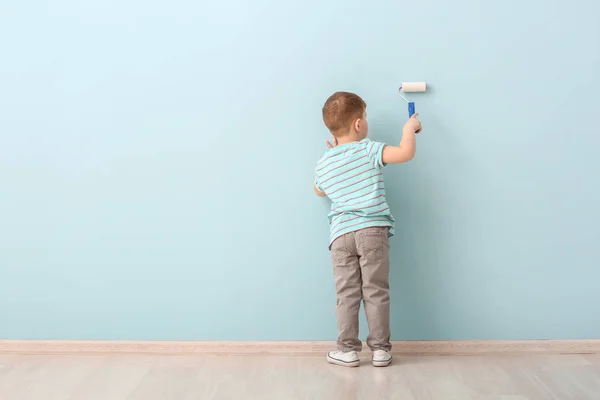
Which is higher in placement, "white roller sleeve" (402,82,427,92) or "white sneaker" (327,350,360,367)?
"white roller sleeve" (402,82,427,92)

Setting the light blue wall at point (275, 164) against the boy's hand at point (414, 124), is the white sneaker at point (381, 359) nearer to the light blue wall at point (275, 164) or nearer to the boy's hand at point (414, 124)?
the light blue wall at point (275, 164)

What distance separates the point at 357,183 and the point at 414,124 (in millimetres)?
234

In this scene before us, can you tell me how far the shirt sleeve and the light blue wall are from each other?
12 cm

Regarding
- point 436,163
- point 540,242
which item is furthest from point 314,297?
point 540,242

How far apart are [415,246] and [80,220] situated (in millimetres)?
1049

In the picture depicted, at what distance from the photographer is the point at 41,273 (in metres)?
2.09

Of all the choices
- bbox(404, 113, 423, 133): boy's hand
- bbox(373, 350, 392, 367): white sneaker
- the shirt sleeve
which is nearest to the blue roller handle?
bbox(404, 113, 423, 133): boy's hand

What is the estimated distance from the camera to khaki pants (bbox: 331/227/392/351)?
75.2 inches

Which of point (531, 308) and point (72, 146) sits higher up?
point (72, 146)

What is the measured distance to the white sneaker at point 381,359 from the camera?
1.89 meters

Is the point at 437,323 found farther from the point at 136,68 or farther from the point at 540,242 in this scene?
the point at 136,68

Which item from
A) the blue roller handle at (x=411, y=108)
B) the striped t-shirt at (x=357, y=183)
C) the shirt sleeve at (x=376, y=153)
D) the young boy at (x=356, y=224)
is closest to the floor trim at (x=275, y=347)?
the young boy at (x=356, y=224)

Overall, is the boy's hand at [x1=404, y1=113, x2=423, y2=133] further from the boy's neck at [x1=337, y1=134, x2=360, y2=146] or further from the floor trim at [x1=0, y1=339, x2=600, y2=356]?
the floor trim at [x1=0, y1=339, x2=600, y2=356]

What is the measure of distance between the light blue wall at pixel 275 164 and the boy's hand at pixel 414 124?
90mm
